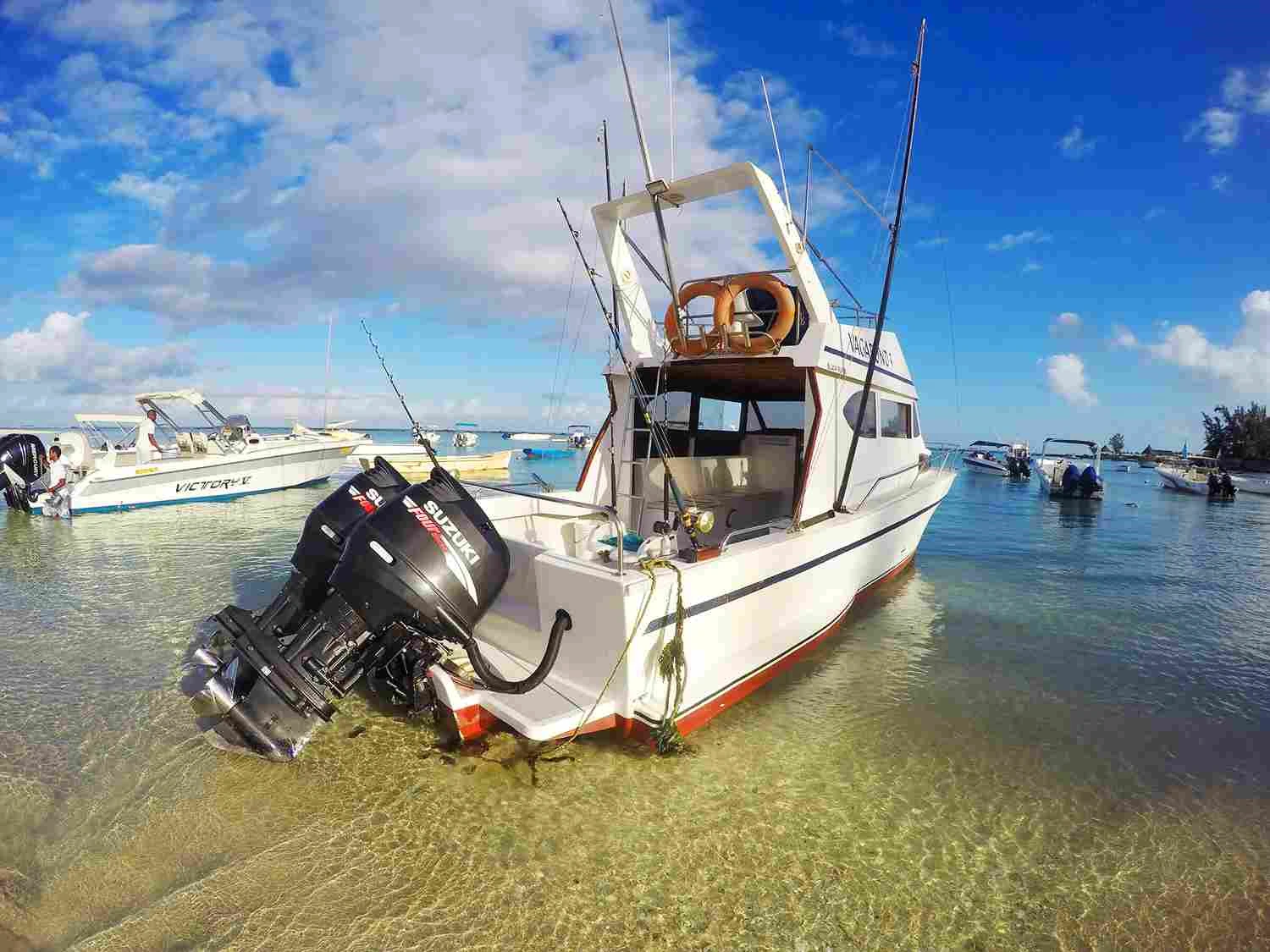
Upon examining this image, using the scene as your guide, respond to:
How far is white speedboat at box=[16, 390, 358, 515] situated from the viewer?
1688cm

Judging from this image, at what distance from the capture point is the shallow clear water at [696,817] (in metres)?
3.12

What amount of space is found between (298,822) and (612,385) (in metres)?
4.80

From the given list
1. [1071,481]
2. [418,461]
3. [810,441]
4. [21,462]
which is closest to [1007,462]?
[1071,481]

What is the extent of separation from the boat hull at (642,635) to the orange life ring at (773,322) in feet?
6.23

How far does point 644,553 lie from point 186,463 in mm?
18772

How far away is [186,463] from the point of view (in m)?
18.4

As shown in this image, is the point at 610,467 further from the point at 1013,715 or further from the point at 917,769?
the point at 1013,715

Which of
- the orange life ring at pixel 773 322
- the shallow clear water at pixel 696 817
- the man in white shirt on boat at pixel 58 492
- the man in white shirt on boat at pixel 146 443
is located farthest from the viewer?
the man in white shirt on boat at pixel 146 443

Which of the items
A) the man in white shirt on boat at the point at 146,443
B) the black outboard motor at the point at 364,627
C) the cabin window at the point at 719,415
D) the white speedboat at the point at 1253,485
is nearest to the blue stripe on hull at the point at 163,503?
the man in white shirt on boat at the point at 146,443

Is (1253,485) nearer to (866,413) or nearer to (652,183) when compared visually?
(866,413)

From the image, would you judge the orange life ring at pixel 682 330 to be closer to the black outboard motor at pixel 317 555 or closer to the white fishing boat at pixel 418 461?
the black outboard motor at pixel 317 555

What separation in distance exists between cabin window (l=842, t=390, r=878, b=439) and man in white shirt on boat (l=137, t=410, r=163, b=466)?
19.6 metres

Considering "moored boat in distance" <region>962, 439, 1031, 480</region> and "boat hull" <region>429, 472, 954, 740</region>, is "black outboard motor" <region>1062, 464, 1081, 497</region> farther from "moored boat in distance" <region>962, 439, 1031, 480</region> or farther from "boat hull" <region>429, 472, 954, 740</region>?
"boat hull" <region>429, 472, 954, 740</region>

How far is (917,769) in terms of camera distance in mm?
4684
